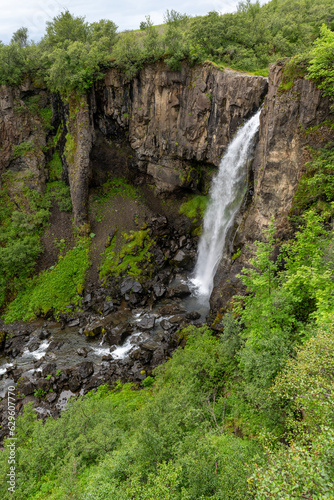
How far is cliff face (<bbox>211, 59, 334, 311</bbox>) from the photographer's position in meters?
16.0

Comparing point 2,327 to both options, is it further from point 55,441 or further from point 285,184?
point 285,184

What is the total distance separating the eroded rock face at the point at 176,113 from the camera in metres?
24.5

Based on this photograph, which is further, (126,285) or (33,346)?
(126,285)

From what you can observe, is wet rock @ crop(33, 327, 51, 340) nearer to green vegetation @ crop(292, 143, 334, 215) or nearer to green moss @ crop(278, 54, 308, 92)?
green vegetation @ crop(292, 143, 334, 215)

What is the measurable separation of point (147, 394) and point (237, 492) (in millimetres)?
11937

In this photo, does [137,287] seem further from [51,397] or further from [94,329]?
[51,397]

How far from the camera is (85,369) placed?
2156 cm

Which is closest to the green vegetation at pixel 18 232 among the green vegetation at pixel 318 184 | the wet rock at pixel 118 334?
the wet rock at pixel 118 334

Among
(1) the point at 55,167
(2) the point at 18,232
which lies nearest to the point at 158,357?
(2) the point at 18,232

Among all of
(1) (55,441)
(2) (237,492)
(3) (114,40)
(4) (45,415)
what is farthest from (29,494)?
(3) (114,40)

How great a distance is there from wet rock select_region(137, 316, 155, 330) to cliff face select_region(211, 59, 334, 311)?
23.8 ft

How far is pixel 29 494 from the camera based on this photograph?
36.8 ft

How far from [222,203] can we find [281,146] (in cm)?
1079

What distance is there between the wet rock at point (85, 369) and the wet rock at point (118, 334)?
271 centimetres
